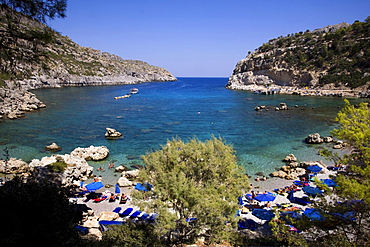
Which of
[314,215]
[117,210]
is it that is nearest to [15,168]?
[117,210]

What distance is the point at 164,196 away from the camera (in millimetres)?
10914

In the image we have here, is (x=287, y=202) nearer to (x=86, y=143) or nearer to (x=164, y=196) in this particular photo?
(x=164, y=196)

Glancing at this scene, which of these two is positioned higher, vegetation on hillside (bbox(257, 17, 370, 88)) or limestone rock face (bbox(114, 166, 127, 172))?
vegetation on hillside (bbox(257, 17, 370, 88))

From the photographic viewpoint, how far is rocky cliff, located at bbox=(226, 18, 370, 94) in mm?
85812

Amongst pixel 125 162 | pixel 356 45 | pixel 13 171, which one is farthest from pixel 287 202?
pixel 356 45

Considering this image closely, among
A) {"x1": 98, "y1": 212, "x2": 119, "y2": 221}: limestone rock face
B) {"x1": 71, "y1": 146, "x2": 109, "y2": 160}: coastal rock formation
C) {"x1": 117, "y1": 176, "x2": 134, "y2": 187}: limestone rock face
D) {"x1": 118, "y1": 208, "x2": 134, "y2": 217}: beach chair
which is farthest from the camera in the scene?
{"x1": 71, "y1": 146, "x2": 109, "y2": 160}: coastal rock formation

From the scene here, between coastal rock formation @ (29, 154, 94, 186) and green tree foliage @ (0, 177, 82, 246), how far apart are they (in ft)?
36.3

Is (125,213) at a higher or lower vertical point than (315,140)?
lower

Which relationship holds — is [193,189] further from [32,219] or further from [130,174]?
[130,174]

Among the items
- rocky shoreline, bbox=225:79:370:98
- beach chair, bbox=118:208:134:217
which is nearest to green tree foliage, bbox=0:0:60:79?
beach chair, bbox=118:208:134:217

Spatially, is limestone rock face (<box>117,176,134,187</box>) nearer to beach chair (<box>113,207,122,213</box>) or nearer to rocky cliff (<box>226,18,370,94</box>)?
beach chair (<box>113,207,122,213</box>)

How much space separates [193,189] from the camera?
10.6 meters

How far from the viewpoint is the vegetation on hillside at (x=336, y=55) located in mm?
84375

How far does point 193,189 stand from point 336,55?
4261 inches
